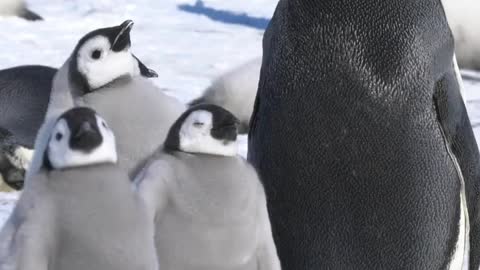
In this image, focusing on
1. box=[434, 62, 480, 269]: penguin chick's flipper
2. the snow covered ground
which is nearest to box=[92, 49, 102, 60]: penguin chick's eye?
box=[434, 62, 480, 269]: penguin chick's flipper

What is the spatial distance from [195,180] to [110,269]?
267 millimetres

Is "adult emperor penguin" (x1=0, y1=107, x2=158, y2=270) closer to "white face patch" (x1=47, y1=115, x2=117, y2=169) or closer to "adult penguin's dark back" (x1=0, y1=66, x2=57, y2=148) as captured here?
"white face patch" (x1=47, y1=115, x2=117, y2=169)

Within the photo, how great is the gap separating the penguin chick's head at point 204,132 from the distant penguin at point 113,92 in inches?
10.9

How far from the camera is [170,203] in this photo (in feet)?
7.20

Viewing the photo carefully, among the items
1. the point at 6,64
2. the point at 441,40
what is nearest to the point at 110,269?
the point at 441,40

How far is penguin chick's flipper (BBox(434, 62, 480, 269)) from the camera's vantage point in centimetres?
239

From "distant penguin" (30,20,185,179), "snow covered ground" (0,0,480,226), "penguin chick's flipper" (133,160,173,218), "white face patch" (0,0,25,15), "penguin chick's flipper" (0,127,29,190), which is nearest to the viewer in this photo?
"penguin chick's flipper" (133,160,173,218)

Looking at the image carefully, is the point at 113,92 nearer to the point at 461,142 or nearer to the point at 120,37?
the point at 120,37

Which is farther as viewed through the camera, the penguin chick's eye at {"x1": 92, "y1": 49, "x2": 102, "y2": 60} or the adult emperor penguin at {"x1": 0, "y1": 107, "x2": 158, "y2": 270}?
the penguin chick's eye at {"x1": 92, "y1": 49, "x2": 102, "y2": 60}

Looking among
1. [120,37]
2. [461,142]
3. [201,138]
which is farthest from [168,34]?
[201,138]

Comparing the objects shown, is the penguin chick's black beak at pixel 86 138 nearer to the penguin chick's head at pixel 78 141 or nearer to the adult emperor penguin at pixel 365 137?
the penguin chick's head at pixel 78 141

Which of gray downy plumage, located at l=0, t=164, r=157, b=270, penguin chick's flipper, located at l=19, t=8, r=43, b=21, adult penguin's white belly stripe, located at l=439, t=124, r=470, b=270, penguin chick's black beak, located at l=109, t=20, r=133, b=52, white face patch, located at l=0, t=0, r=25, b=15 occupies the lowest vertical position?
penguin chick's flipper, located at l=19, t=8, r=43, b=21

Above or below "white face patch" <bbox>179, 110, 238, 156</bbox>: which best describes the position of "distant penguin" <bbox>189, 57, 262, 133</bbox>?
below

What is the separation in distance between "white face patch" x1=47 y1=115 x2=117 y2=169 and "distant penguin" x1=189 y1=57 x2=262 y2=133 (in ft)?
9.52
